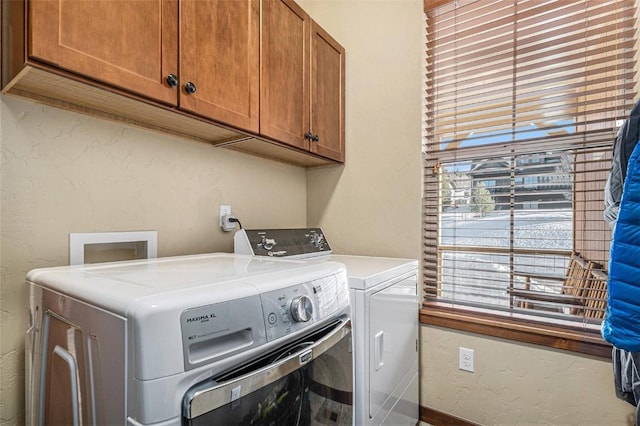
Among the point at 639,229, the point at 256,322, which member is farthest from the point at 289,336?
the point at 639,229

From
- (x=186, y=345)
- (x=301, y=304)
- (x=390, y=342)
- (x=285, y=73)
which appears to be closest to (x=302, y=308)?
(x=301, y=304)

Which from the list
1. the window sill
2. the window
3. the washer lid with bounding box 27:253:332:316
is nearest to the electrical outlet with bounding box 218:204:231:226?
the washer lid with bounding box 27:253:332:316

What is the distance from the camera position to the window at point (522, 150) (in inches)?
57.0

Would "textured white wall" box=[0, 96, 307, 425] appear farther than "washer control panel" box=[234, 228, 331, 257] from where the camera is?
No

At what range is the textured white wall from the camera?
99 cm

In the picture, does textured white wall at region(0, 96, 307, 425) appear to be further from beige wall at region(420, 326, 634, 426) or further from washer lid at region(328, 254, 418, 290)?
beige wall at region(420, 326, 634, 426)

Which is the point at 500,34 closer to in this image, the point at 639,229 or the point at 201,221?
the point at 639,229

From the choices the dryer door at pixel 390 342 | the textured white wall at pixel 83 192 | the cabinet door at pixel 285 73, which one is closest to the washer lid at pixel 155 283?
the textured white wall at pixel 83 192

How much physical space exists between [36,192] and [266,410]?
988 millimetres

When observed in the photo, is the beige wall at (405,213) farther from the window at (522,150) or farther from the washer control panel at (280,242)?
the washer control panel at (280,242)

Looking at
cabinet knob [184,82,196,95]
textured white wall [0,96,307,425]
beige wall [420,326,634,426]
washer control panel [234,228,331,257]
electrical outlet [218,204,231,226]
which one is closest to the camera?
textured white wall [0,96,307,425]

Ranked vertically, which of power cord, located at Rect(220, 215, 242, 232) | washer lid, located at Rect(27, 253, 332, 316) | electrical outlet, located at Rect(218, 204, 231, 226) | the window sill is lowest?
the window sill

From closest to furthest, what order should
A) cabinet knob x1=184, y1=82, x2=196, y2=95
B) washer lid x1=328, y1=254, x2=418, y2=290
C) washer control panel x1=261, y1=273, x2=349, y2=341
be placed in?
washer control panel x1=261, y1=273, x2=349, y2=341 → cabinet knob x1=184, y1=82, x2=196, y2=95 → washer lid x1=328, y1=254, x2=418, y2=290

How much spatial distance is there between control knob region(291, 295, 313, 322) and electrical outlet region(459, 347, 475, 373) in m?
1.23
